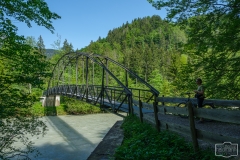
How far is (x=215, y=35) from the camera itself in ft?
18.2

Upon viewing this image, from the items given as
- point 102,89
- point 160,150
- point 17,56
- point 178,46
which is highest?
point 178,46

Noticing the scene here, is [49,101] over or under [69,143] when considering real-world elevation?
over

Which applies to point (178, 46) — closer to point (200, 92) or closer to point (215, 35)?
point (215, 35)

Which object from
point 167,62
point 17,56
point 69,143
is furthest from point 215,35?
point 167,62

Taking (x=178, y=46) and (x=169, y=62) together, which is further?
(x=169, y=62)

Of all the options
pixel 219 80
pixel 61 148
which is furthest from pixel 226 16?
pixel 61 148

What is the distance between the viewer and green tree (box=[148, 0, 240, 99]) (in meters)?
5.18

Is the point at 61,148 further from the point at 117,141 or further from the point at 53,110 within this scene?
the point at 53,110

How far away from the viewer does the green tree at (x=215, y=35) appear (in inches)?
204

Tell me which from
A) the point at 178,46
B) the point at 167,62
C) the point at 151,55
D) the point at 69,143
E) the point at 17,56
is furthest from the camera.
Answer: the point at 167,62

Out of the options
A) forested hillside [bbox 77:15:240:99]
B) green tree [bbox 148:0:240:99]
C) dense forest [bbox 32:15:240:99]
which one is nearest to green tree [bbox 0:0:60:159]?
dense forest [bbox 32:15:240:99]

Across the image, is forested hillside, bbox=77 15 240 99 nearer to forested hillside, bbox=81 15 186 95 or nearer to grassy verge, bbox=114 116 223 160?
forested hillside, bbox=81 15 186 95

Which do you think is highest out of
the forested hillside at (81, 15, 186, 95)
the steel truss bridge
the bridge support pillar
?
the forested hillside at (81, 15, 186, 95)

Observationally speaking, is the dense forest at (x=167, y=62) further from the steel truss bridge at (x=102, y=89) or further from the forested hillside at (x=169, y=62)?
the steel truss bridge at (x=102, y=89)
